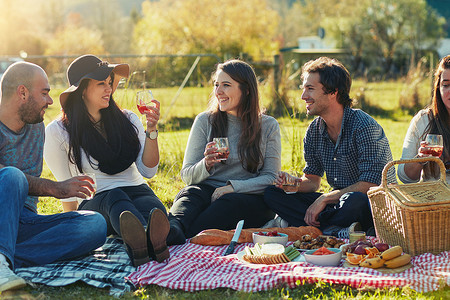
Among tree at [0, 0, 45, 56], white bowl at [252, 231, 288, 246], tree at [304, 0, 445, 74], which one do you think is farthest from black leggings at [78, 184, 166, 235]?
tree at [0, 0, 45, 56]

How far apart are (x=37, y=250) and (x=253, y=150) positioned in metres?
2.13

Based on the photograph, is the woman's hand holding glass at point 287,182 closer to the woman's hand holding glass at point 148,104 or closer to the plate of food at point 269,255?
the plate of food at point 269,255

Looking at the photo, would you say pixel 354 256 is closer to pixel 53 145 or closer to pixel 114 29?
pixel 53 145

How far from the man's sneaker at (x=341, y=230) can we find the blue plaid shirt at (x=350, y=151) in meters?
0.41

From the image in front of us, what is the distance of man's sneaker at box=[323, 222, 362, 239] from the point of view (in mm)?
4753

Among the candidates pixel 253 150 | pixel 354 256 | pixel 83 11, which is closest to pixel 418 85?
pixel 253 150

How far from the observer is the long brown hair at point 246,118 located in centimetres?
527

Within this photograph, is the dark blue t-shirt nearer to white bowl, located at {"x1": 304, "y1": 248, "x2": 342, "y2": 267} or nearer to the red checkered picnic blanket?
the red checkered picnic blanket

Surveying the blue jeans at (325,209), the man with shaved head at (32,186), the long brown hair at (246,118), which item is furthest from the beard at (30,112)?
the blue jeans at (325,209)

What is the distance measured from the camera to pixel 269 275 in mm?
3758

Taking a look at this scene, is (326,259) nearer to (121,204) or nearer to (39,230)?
(121,204)

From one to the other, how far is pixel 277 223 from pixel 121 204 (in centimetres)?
156

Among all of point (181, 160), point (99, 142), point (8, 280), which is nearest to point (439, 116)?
point (99, 142)

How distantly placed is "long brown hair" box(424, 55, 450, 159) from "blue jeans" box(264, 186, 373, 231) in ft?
2.65
